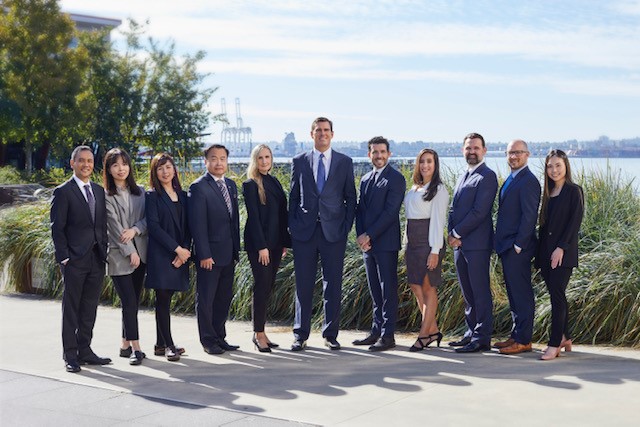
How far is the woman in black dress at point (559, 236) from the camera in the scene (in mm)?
7664

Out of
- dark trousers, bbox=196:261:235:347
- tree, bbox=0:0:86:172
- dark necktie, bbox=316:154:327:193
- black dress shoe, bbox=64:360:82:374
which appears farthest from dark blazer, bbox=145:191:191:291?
tree, bbox=0:0:86:172

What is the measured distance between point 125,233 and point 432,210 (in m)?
2.71

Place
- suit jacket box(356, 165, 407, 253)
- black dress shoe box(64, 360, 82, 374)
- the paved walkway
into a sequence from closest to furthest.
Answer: the paved walkway, black dress shoe box(64, 360, 82, 374), suit jacket box(356, 165, 407, 253)

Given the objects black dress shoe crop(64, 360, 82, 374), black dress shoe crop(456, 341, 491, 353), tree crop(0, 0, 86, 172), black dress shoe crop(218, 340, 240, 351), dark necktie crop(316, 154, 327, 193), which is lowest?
black dress shoe crop(64, 360, 82, 374)

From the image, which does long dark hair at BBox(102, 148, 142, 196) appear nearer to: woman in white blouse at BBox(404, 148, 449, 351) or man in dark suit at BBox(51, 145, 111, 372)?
man in dark suit at BBox(51, 145, 111, 372)

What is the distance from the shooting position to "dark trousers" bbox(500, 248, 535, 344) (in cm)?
798

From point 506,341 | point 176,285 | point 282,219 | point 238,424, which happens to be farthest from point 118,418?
point 506,341

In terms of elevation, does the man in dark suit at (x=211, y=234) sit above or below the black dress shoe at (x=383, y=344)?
above

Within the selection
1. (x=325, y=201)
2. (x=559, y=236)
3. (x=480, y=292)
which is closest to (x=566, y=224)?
(x=559, y=236)

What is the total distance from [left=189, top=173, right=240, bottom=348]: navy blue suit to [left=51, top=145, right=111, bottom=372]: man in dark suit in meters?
0.82

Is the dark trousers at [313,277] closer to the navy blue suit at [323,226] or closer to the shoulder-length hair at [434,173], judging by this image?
the navy blue suit at [323,226]

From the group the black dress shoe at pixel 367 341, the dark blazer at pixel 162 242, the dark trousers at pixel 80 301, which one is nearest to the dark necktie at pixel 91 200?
the dark trousers at pixel 80 301

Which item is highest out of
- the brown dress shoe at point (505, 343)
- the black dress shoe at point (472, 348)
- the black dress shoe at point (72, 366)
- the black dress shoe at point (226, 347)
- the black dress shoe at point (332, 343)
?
the brown dress shoe at point (505, 343)

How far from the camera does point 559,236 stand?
25.3ft
